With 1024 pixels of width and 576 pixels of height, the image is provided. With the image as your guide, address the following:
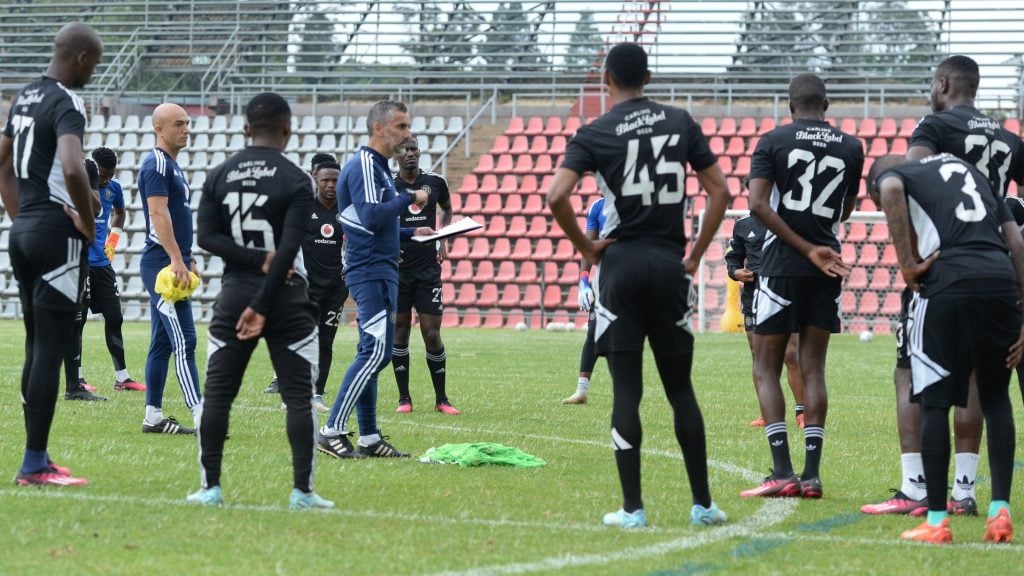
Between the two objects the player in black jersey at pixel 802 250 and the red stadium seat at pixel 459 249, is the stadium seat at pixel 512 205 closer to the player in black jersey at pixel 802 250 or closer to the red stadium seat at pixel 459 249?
the red stadium seat at pixel 459 249

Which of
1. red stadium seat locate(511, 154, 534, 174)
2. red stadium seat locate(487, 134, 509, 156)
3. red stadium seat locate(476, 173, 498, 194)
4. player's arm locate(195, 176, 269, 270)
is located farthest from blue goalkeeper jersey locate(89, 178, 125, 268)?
red stadium seat locate(487, 134, 509, 156)

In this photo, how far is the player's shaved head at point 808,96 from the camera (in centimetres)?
719

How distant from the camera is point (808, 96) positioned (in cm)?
719

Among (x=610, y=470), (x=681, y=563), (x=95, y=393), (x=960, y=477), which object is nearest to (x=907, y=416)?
(x=960, y=477)

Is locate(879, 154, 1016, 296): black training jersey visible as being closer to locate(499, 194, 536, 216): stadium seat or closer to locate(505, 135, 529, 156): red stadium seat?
locate(499, 194, 536, 216): stadium seat

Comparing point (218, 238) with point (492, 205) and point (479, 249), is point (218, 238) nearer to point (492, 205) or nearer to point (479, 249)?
point (479, 249)

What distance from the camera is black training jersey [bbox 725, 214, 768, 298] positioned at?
1060cm

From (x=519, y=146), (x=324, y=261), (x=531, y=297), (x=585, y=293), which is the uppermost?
(x=519, y=146)

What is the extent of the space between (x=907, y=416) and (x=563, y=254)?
21.8 meters

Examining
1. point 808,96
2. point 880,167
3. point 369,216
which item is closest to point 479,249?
point 369,216

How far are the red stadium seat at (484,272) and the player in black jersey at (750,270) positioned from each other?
17.4 m

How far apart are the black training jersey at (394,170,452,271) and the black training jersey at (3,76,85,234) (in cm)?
456

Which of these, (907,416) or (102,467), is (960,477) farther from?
(102,467)

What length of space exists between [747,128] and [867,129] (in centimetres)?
257
